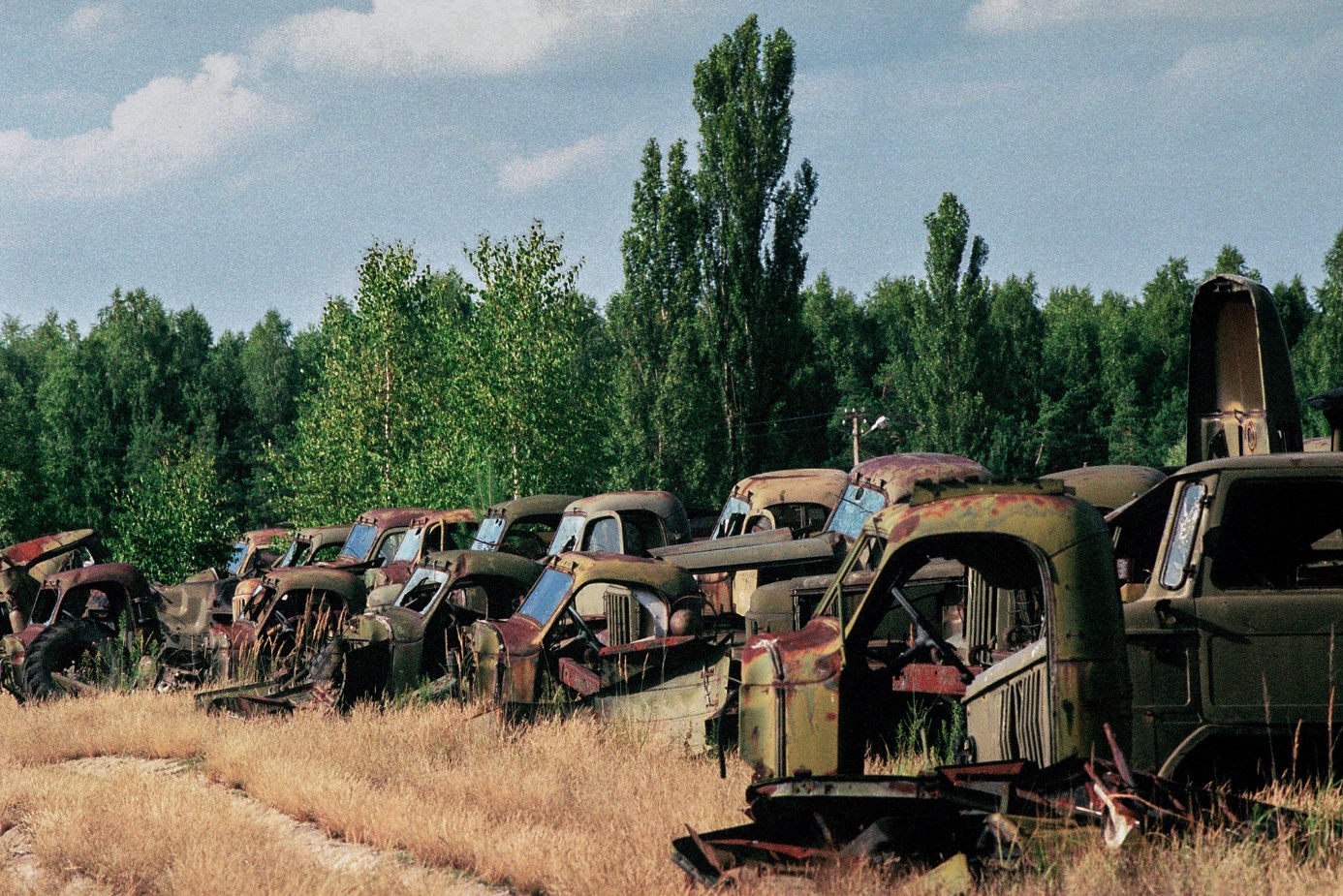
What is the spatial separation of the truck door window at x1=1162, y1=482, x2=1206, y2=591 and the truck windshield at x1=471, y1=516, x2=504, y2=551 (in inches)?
449

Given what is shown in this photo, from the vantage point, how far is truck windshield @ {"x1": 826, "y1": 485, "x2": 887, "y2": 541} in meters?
11.9

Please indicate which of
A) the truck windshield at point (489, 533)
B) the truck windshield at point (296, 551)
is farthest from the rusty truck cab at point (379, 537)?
the truck windshield at point (296, 551)

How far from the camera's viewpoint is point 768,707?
6289 mm

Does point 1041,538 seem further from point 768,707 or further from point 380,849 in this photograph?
point 380,849

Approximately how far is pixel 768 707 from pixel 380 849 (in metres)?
2.57

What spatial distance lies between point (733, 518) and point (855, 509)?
302 centimetres

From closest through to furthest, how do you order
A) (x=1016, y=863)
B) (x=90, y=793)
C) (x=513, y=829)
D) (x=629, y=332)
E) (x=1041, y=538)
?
(x=1016, y=863) → (x=1041, y=538) → (x=513, y=829) → (x=90, y=793) → (x=629, y=332)

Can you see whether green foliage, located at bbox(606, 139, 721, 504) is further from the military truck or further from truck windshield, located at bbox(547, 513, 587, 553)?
the military truck

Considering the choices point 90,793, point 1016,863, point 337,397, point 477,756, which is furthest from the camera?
point 337,397

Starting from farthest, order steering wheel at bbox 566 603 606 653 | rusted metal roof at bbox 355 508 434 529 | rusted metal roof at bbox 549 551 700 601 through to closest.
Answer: rusted metal roof at bbox 355 508 434 529, steering wheel at bbox 566 603 606 653, rusted metal roof at bbox 549 551 700 601

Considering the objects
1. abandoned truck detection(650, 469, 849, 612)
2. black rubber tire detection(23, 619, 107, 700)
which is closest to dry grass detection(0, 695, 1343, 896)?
black rubber tire detection(23, 619, 107, 700)

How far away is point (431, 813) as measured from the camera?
7.55 meters

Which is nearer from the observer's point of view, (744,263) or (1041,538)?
(1041,538)

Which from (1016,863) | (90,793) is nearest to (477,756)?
(90,793)
